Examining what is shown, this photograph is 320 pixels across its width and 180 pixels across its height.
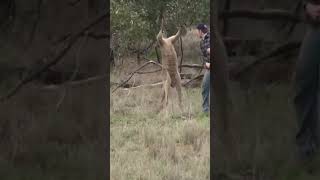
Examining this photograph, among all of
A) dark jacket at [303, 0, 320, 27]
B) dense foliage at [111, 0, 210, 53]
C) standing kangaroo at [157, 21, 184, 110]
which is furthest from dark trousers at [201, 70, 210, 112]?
dark jacket at [303, 0, 320, 27]

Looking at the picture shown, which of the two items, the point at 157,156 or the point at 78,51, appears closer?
the point at 78,51

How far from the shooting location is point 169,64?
7.27m

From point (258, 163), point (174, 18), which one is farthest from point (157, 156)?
point (174, 18)

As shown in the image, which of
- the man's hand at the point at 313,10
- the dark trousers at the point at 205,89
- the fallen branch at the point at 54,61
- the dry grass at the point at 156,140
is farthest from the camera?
the dark trousers at the point at 205,89

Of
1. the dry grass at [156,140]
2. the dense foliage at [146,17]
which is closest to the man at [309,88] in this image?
the dry grass at [156,140]

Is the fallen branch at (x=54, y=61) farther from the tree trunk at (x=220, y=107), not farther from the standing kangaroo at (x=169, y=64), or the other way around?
the standing kangaroo at (x=169, y=64)

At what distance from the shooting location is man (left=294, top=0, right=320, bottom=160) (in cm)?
332

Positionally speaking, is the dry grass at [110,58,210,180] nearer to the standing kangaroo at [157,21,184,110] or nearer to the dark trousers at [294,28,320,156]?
the standing kangaroo at [157,21,184,110]

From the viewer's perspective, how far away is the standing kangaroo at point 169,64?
7047 millimetres

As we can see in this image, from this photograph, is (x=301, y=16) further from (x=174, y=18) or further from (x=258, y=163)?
(x=174, y=18)

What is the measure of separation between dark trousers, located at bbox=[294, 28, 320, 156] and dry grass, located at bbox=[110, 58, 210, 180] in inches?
56.7

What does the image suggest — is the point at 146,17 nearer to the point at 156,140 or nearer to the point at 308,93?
the point at 156,140

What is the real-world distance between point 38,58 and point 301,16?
5.03 ft

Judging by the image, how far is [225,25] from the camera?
3.46 m
